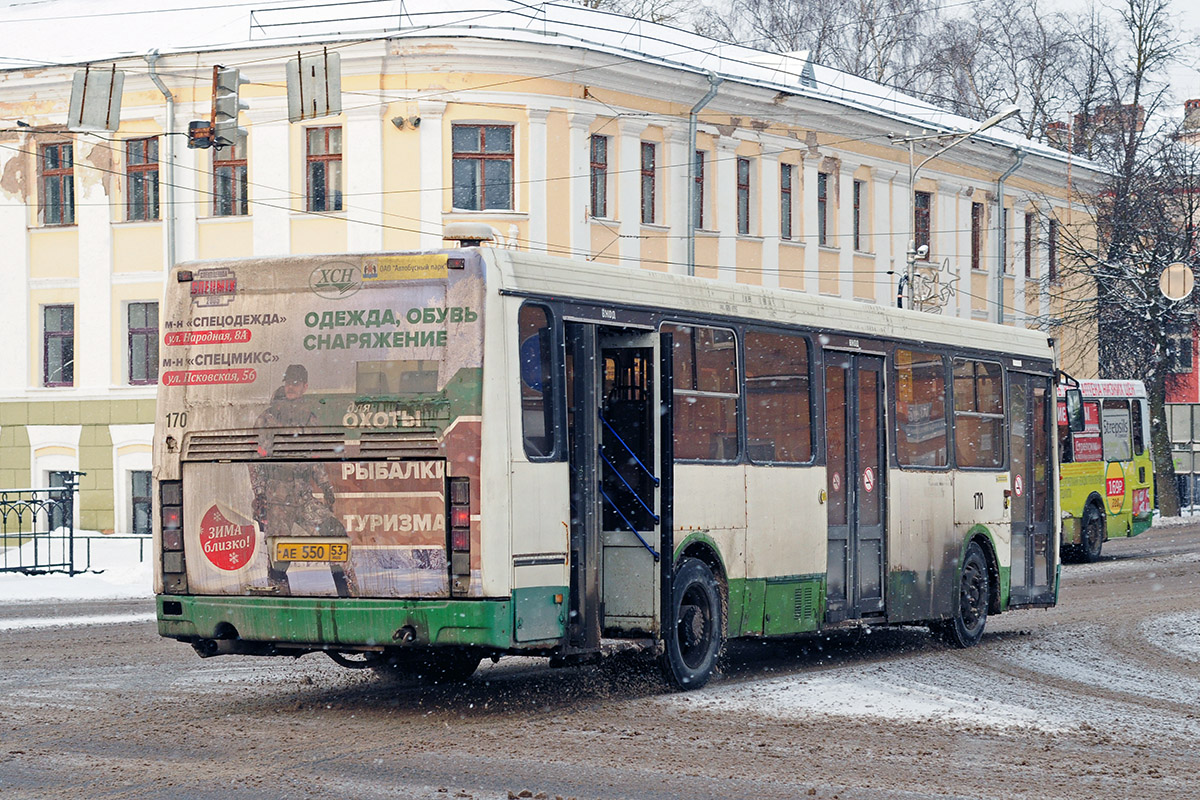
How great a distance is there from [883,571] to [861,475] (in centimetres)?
85

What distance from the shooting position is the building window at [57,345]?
3697 cm

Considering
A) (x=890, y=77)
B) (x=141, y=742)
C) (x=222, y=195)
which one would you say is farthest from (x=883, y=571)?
(x=890, y=77)

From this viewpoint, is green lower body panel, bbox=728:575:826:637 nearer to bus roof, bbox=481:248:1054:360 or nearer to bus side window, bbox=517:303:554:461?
bus roof, bbox=481:248:1054:360

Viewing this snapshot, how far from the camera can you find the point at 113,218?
3644cm

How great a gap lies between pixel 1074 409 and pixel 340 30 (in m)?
16.9

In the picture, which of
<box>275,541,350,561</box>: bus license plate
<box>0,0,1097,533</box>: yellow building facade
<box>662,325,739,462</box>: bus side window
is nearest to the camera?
<box>275,541,350,561</box>: bus license plate

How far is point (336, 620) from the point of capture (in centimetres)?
1083

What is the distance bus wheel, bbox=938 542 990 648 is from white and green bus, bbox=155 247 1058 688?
3.22 meters

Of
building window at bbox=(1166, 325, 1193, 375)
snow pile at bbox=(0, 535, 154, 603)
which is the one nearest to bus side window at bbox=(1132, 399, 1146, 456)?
building window at bbox=(1166, 325, 1193, 375)

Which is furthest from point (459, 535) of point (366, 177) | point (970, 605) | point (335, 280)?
point (366, 177)

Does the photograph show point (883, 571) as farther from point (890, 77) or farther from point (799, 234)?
point (890, 77)

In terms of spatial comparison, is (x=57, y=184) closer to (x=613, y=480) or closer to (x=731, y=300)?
(x=731, y=300)

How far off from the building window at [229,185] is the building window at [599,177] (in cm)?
665

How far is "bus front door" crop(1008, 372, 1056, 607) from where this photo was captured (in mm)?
17438
